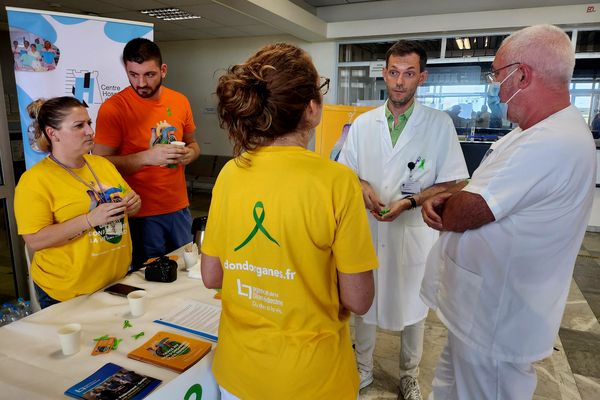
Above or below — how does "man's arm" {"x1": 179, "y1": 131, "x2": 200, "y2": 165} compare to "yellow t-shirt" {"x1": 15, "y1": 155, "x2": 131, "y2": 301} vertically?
above

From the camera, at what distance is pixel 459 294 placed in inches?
57.1

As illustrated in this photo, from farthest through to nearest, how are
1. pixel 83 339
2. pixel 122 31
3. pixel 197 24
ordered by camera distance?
pixel 197 24
pixel 122 31
pixel 83 339

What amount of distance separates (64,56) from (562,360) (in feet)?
12.9

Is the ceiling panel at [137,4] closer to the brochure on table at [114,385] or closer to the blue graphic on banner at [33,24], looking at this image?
the blue graphic on banner at [33,24]

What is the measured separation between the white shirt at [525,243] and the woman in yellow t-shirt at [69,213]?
1373 mm

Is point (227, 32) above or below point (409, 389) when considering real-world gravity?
above

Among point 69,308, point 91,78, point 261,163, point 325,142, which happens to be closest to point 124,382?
point 69,308

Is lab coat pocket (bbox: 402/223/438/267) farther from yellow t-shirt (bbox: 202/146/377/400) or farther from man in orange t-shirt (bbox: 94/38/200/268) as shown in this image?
man in orange t-shirt (bbox: 94/38/200/268)

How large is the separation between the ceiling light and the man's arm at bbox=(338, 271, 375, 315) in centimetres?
564

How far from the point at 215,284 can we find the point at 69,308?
666 mm

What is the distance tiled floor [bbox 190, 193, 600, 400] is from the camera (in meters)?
2.26

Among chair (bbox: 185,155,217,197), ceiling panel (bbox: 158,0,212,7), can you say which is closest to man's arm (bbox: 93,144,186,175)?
ceiling panel (bbox: 158,0,212,7)

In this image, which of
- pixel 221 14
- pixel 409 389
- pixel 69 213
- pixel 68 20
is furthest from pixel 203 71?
pixel 409 389

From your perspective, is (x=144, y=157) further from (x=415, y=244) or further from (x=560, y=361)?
(x=560, y=361)
